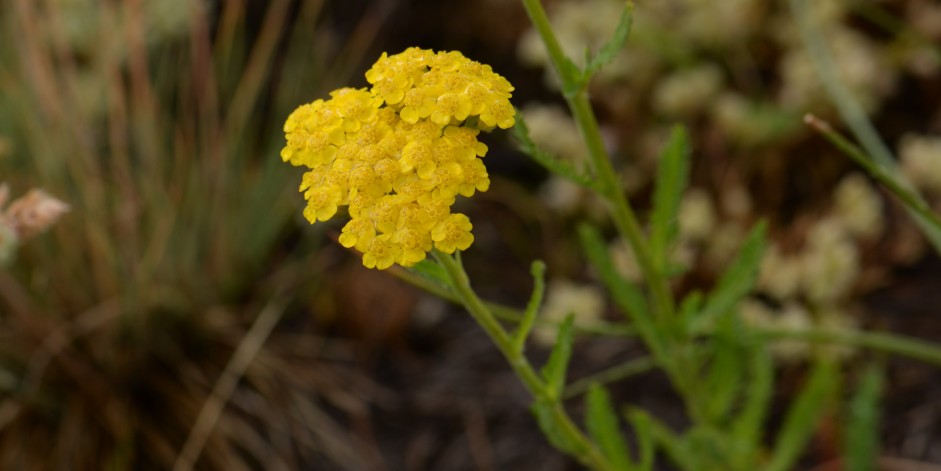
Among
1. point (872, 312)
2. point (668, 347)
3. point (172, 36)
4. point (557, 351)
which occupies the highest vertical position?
point (172, 36)

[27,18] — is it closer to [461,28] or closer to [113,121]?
[113,121]

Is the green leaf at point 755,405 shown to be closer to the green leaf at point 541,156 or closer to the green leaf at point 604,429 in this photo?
the green leaf at point 604,429

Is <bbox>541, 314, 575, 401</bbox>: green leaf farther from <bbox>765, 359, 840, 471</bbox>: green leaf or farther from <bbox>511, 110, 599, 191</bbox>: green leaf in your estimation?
<bbox>765, 359, 840, 471</bbox>: green leaf

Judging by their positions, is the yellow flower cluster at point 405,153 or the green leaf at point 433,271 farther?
the green leaf at point 433,271

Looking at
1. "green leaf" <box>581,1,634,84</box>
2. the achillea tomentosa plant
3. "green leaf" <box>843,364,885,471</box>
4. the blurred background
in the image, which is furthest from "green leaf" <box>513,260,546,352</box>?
the blurred background

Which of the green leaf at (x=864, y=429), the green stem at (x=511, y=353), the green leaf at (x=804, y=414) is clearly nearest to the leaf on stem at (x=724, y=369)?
the green leaf at (x=804, y=414)

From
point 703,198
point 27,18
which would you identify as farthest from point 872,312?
point 27,18
